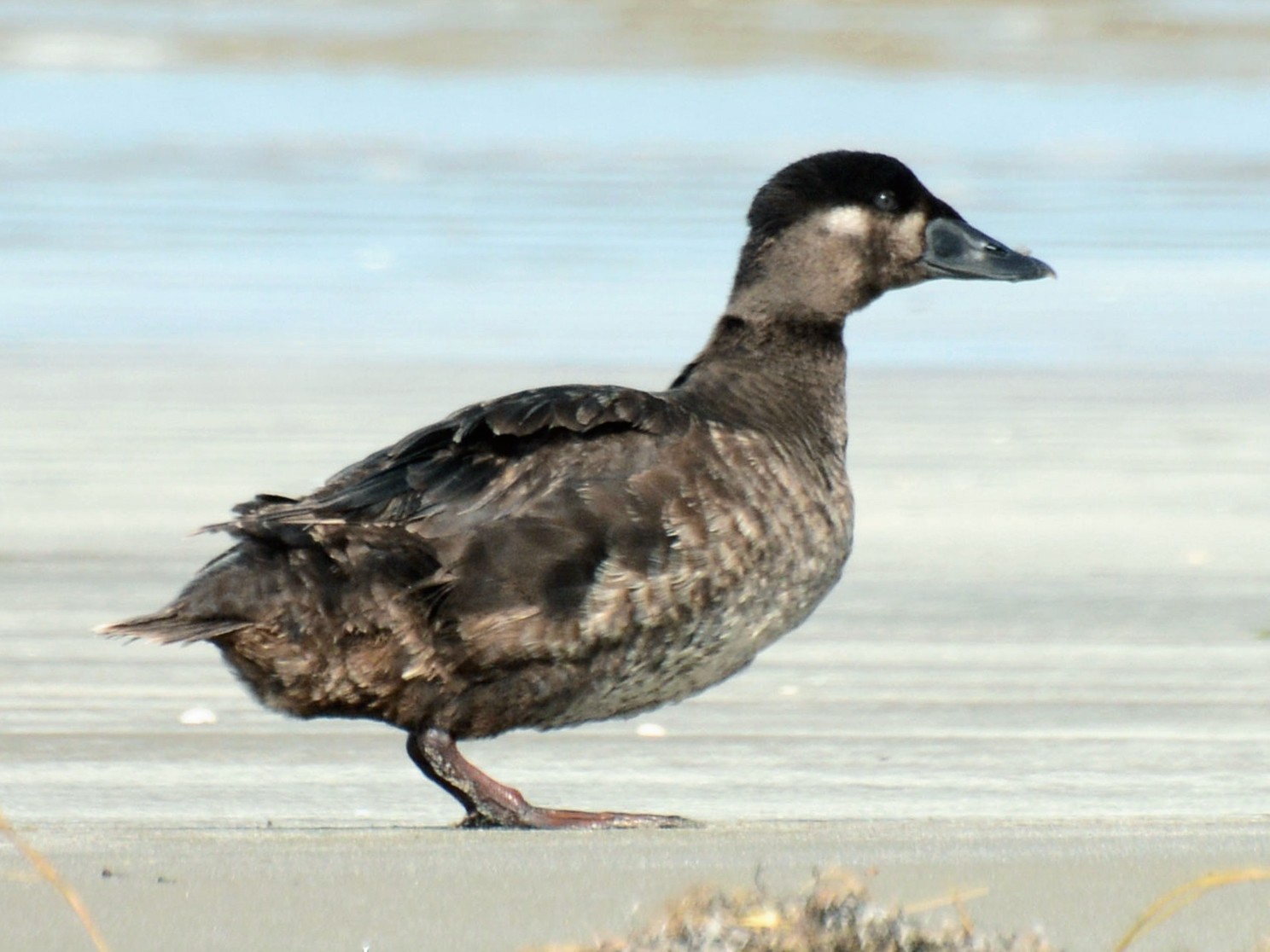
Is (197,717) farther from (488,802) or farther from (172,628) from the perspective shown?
(488,802)

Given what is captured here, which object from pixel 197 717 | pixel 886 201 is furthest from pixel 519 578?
pixel 886 201

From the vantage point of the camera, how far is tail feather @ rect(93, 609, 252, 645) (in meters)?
4.95

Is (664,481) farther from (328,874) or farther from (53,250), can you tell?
(53,250)

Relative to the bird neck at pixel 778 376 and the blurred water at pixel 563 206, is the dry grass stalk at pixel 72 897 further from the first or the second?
the blurred water at pixel 563 206

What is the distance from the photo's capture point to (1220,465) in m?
9.52

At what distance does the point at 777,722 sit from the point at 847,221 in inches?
46.3

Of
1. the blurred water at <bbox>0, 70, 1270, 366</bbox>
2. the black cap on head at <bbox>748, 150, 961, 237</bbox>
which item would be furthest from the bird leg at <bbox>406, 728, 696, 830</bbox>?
the blurred water at <bbox>0, 70, 1270, 366</bbox>

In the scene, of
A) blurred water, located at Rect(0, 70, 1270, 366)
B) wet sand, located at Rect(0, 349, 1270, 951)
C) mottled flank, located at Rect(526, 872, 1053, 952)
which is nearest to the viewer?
mottled flank, located at Rect(526, 872, 1053, 952)

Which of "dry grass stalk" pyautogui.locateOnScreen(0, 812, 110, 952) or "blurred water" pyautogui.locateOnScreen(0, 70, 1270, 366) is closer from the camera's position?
"dry grass stalk" pyautogui.locateOnScreen(0, 812, 110, 952)

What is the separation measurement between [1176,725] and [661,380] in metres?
5.50

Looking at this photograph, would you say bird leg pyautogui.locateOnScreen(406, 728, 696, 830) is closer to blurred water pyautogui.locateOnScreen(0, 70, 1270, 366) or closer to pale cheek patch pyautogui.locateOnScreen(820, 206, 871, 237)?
pale cheek patch pyautogui.locateOnScreen(820, 206, 871, 237)

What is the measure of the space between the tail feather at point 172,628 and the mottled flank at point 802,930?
1813 millimetres

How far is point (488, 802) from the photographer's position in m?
5.01

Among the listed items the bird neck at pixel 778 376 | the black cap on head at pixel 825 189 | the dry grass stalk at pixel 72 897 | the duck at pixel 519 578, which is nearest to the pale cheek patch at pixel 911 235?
the black cap on head at pixel 825 189
